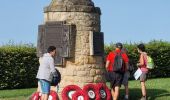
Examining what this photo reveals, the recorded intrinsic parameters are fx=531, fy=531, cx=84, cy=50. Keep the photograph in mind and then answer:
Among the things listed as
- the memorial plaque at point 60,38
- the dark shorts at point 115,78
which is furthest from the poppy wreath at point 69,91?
the dark shorts at point 115,78

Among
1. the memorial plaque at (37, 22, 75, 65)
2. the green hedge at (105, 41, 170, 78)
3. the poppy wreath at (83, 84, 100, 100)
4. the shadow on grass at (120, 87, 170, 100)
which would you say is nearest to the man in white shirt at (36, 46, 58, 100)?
the memorial plaque at (37, 22, 75, 65)

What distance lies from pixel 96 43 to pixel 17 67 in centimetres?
826

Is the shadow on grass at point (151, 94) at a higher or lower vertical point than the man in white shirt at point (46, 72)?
lower

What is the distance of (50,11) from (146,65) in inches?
128

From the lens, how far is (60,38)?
50.3 feet

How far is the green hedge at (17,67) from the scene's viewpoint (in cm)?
2278

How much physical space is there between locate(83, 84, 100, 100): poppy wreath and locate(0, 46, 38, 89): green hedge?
816 cm

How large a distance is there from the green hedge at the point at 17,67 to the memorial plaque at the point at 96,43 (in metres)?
8.00

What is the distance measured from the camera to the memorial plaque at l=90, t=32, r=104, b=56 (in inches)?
606

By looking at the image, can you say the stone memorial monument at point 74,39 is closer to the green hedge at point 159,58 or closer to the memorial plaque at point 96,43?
the memorial plaque at point 96,43

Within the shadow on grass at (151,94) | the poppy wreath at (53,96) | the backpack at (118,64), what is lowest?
the shadow on grass at (151,94)

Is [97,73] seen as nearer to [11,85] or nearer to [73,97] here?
[73,97]

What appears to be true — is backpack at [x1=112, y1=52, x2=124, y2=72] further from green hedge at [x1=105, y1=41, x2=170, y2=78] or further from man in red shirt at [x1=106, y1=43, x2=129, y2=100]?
green hedge at [x1=105, y1=41, x2=170, y2=78]

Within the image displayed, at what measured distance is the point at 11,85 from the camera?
2288 cm
